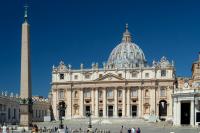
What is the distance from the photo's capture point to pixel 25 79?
39.7m

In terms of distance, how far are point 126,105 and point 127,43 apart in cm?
2815

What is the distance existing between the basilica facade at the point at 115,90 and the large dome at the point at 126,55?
15.9m

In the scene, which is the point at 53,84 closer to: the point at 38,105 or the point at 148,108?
the point at 38,105

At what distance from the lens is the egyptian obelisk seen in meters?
39.7

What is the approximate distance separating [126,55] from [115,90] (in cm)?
2111

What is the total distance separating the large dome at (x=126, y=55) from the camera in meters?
117

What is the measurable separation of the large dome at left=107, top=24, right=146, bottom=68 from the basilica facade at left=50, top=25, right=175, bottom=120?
15928 millimetres

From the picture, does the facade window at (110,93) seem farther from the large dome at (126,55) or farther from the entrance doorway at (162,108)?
the large dome at (126,55)

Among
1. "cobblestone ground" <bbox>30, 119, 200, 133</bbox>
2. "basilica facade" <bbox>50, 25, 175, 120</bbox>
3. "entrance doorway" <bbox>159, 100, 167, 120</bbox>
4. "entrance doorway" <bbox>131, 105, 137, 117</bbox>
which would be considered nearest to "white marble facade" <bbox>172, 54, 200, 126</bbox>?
"cobblestone ground" <bbox>30, 119, 200, 133</bbox>

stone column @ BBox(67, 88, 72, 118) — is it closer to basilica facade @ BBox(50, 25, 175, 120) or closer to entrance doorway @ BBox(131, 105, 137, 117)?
basilica facade @ BBox(50, 25, 175, 120)

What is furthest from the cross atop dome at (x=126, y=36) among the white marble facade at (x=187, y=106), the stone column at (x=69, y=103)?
the white marble facade at (x=187, y=106)

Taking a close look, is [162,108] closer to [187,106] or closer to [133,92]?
[133,92]

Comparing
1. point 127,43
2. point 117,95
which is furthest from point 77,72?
point 127,43

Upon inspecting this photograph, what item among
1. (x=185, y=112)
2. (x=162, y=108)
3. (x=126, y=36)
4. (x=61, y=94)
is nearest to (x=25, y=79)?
(x=185, y=112)
